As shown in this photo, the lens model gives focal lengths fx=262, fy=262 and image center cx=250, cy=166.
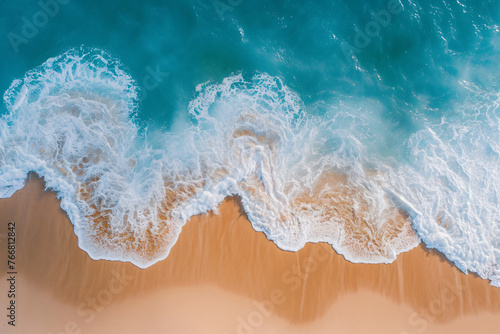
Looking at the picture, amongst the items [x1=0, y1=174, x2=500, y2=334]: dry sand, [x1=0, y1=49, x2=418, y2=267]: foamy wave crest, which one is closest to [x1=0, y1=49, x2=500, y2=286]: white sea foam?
[x1=0, y1=49, x2=418, y2=267]: foamy wave crest

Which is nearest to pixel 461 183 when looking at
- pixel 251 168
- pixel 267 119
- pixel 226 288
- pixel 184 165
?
pixel 267 119

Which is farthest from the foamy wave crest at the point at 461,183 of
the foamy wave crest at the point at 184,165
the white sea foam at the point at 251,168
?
the foamy wave crest at the point at 184,165

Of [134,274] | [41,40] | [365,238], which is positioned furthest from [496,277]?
[41,40]

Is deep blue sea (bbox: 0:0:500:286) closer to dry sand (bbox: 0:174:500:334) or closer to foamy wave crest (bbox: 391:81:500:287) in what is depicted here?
foamy wave crest (bbox: 391:81:500:287)

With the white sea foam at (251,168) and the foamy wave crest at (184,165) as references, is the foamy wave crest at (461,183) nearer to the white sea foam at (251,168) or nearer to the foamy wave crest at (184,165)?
the white sea foam at (251,168)

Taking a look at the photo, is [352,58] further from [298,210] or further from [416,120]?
[298,210]
